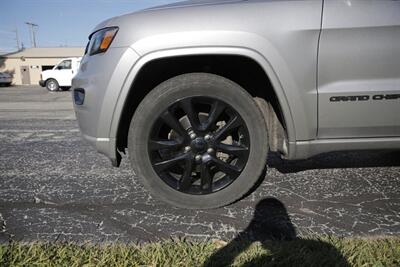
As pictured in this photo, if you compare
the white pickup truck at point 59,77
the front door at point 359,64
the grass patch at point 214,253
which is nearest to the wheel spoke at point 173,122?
the grass patch at point 214,253

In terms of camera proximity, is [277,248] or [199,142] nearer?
[277,248]

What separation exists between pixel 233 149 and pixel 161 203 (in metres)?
0.74

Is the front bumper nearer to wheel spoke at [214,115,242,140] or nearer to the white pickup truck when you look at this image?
wheel spoke at [214,115,242,140]

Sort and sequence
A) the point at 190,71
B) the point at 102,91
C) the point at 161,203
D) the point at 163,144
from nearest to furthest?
the point at 102,91 < the point at 163,144 < the point at 190,71 < the point at 161,203

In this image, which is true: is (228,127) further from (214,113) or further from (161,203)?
(161,203)

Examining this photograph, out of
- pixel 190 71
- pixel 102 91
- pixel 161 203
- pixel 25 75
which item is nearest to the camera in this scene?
pixel 102 91

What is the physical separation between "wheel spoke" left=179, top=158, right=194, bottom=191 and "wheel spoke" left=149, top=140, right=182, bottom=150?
13 centimetres

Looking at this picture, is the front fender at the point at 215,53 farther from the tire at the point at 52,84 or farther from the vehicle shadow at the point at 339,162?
the tire at the point at 52,84

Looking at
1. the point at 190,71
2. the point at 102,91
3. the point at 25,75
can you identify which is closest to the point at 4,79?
the point at 25,75

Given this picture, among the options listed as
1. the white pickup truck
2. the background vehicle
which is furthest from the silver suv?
the background vehicle

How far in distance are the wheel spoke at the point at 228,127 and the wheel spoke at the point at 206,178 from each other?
0.76 feet

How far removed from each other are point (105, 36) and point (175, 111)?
2.38 feet

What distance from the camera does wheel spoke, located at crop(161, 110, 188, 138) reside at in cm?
249

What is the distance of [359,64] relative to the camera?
7.65 ft
